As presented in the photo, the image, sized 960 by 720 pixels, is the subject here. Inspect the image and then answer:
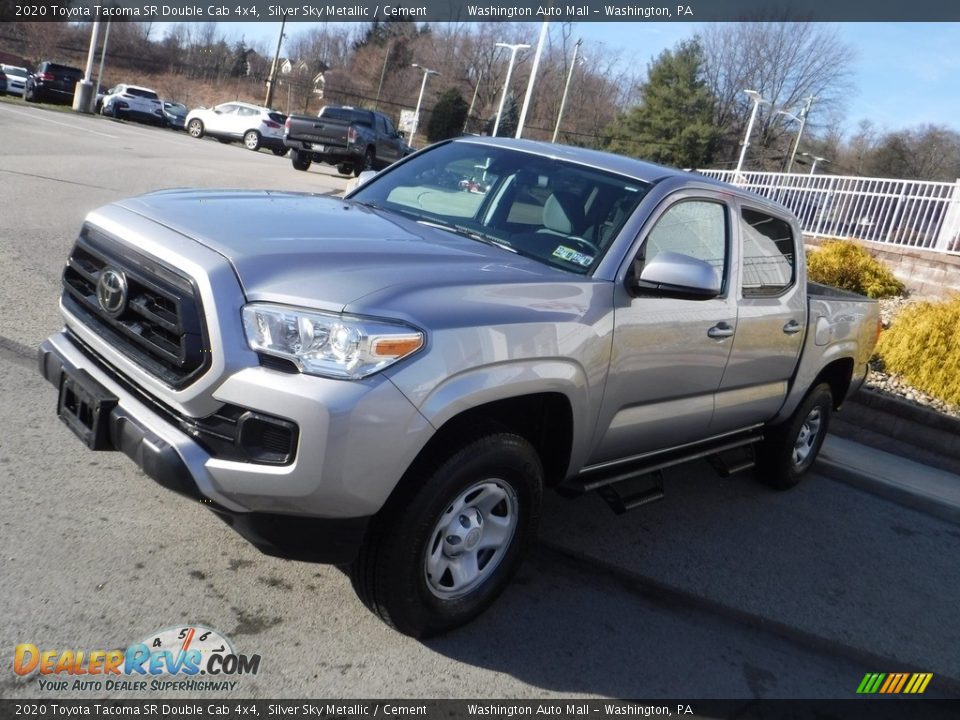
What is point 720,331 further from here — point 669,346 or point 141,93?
point 141,93

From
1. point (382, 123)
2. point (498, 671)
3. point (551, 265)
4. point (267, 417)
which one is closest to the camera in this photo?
point (267, 417)

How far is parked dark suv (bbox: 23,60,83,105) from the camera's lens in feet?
109

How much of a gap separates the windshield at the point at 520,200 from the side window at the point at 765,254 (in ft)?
3.06

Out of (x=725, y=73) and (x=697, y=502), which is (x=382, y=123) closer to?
(x=697, y=502)

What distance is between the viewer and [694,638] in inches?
146

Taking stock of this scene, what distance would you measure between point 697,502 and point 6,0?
246ft

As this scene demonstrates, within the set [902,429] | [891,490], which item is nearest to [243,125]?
[902,429]

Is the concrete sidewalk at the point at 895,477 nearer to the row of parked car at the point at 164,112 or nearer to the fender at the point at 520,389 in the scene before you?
the fender at the point at 520,389

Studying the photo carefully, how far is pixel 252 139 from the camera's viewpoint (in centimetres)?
3147

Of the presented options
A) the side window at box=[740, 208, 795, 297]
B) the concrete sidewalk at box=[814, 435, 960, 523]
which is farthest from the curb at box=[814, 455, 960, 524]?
the side window at box=[740, 208, 795, 297]

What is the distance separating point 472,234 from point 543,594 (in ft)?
5.43

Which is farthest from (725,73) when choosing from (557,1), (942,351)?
(942,351)

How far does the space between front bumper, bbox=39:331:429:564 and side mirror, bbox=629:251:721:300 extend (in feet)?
4.37

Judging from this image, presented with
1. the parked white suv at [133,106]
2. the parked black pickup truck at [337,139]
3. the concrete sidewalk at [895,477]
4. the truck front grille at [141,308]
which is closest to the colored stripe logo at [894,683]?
the concrete sidewalk at [895,477]
